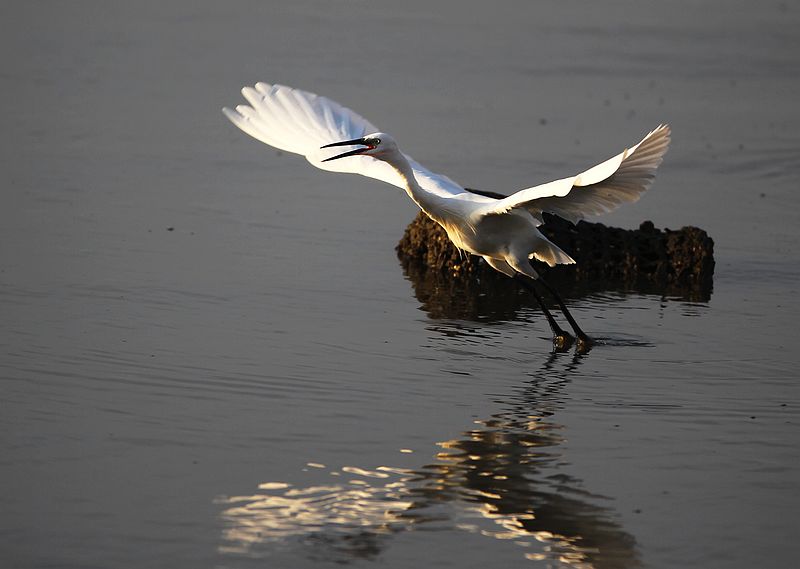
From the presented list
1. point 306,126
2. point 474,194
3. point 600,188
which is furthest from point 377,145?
point 306,126

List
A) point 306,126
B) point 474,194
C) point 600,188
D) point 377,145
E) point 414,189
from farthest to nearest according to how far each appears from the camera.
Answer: point 306,126, point 474,194, point 414,189, point 377,145, point 600,188

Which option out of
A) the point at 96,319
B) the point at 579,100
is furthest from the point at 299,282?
the point at 579,100

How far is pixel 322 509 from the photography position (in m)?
6.80

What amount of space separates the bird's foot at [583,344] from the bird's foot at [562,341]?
2.0 inches

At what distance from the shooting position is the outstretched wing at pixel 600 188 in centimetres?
852

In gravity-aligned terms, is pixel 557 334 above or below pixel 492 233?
below

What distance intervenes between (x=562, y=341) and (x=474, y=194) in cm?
141

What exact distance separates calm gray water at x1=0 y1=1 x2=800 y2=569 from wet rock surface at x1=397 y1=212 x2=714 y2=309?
273 mm

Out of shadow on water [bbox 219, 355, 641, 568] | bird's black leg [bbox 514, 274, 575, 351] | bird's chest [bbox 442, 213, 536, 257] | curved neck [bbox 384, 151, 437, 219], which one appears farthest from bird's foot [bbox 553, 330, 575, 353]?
shadow on water [bbox 219, 355, 641, 568]

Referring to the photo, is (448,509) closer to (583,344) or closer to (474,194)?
(583,344)

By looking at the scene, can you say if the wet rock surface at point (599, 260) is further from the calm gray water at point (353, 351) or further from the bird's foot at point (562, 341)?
the bird's foot at point (562, 341)

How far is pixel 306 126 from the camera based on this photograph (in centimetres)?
1175

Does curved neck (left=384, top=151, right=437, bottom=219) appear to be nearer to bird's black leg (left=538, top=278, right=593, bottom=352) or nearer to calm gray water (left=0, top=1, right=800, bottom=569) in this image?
calm gray water (left=0, top=1, right=800, bottom=569)

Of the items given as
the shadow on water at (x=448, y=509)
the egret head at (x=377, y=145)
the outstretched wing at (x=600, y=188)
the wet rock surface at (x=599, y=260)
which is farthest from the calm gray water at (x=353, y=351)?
the egret head at (x=377, y=145)
